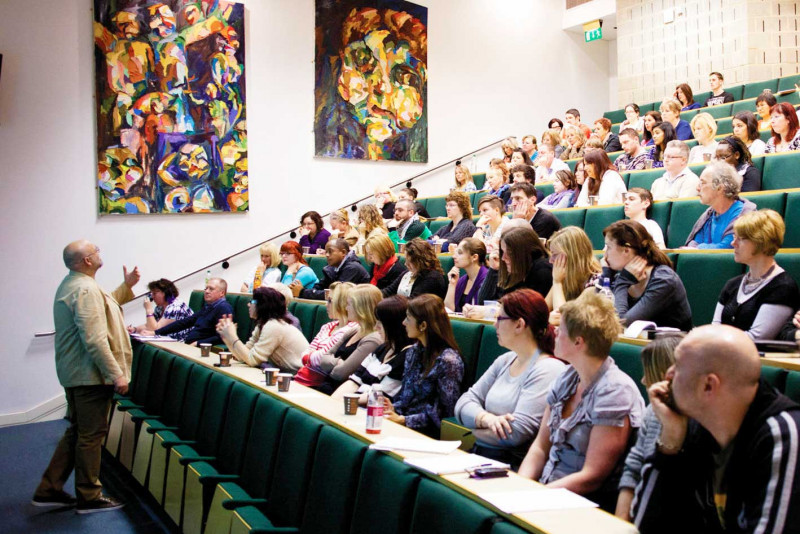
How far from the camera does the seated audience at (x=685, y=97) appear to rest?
7.17 meters

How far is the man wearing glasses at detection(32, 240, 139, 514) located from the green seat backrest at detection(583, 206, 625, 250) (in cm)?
Result: 257

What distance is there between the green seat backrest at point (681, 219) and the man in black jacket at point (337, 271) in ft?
6.29

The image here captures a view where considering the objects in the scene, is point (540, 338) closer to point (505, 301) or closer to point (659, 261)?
point (505, 301)

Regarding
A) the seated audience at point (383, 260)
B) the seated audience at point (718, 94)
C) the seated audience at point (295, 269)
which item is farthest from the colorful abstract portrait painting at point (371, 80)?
the seated audience at point (383, 260)

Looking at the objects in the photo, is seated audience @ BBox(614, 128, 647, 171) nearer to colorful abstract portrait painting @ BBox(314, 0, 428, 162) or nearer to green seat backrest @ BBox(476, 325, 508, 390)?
colorful abstract portrait painting @ BBox(314, 0, 428, 162)

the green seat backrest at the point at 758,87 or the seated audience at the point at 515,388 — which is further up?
the green seat backrest at the point at 758,87

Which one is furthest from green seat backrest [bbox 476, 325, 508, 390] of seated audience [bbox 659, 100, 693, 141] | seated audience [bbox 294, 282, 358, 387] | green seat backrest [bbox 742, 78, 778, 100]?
green seat backrest [bbox 742, 78, 778, 100]

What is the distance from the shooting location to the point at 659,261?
272 centimetres

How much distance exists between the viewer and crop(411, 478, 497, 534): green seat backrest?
4.64 feet

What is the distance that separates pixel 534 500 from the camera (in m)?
1.47

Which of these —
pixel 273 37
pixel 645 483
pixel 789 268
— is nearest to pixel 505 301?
pixel 645 483

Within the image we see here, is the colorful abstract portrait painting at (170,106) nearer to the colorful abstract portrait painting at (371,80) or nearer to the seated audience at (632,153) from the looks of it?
the colorful abstract portrait painting at (371,80)

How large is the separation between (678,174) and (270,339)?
2.51m

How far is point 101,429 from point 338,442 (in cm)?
197
